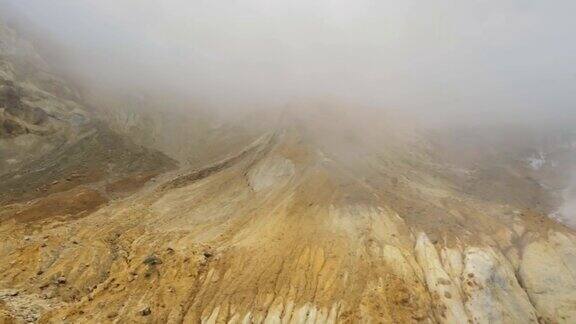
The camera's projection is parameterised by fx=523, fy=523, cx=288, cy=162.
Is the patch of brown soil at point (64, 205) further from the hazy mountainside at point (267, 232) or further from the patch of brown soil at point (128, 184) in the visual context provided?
the patch of brown soil at point (128, 184)

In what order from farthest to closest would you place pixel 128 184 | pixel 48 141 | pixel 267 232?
pixel 48 141, pixel 128 184, pixel 267 232

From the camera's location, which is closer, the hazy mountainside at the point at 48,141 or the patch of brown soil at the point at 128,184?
the patch of brown soil at the point at 128,184

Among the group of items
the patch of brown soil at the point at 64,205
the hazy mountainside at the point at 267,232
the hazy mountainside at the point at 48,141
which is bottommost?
the hazy mountainside at the point at 267,232

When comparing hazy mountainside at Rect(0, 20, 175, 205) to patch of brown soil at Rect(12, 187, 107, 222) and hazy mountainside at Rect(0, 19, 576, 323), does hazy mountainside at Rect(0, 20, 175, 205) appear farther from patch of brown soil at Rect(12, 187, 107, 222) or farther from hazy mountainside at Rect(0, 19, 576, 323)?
patch of brown soil at Rect(12, 187, 107, 222)

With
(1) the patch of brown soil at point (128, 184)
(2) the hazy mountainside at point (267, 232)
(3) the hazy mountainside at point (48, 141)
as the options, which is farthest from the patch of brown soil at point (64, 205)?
(3) the hazy mountainside at point (48, 141)

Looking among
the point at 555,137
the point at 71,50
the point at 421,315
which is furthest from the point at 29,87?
the point at 555,137

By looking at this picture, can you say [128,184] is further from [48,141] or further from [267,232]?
[267,232]

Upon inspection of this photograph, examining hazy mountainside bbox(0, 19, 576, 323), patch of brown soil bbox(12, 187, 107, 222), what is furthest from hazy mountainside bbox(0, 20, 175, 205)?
patch of brown soil bbox(12, 187, 107, 222)

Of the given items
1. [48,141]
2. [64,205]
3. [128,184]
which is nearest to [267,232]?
[64,205]
